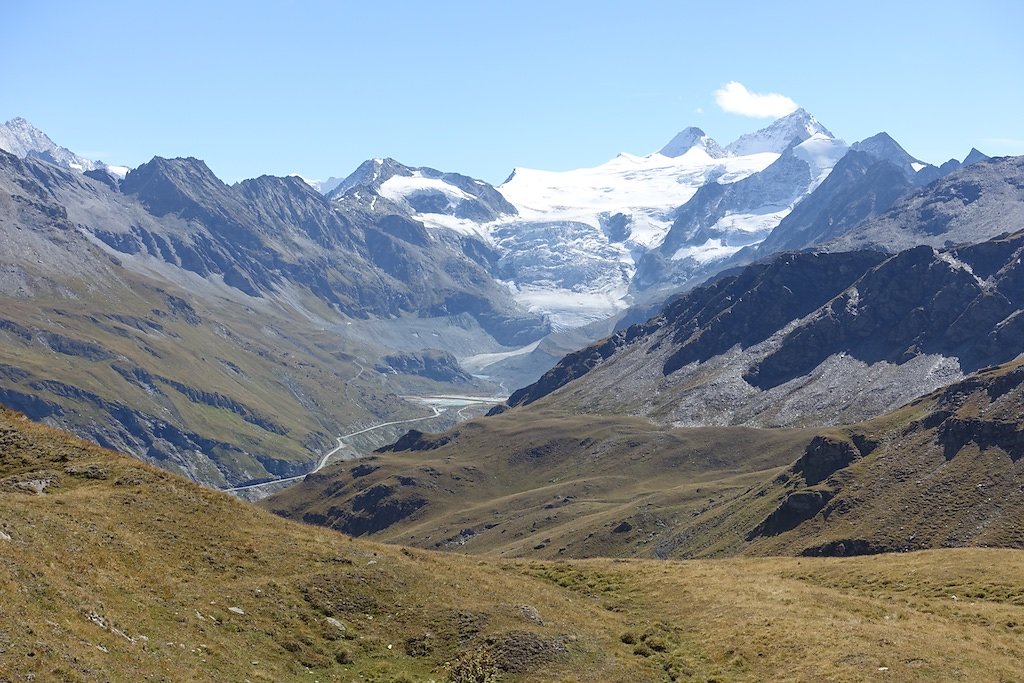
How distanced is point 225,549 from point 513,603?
16649mm

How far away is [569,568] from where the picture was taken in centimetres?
7088

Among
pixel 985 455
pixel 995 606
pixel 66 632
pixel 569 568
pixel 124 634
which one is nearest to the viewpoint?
pixel 66 632

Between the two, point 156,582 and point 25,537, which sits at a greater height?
point 25,537

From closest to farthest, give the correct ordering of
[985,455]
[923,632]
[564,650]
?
[564,650], [923,632], [985,455]

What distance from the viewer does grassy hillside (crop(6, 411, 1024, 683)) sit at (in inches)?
1645

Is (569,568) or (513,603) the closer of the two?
(513,603)

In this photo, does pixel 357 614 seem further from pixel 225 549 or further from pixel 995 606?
pixel 995 606

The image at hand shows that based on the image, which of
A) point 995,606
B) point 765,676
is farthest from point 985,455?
point 765,676

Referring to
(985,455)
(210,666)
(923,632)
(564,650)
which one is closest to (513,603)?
(564,650)

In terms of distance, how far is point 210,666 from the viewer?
41625mm

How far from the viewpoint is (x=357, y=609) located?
52.2 m

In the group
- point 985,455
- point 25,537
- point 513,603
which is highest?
point 25,537

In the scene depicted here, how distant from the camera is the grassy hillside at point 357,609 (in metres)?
41.8

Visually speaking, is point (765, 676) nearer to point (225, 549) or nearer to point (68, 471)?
point (225, 549)
